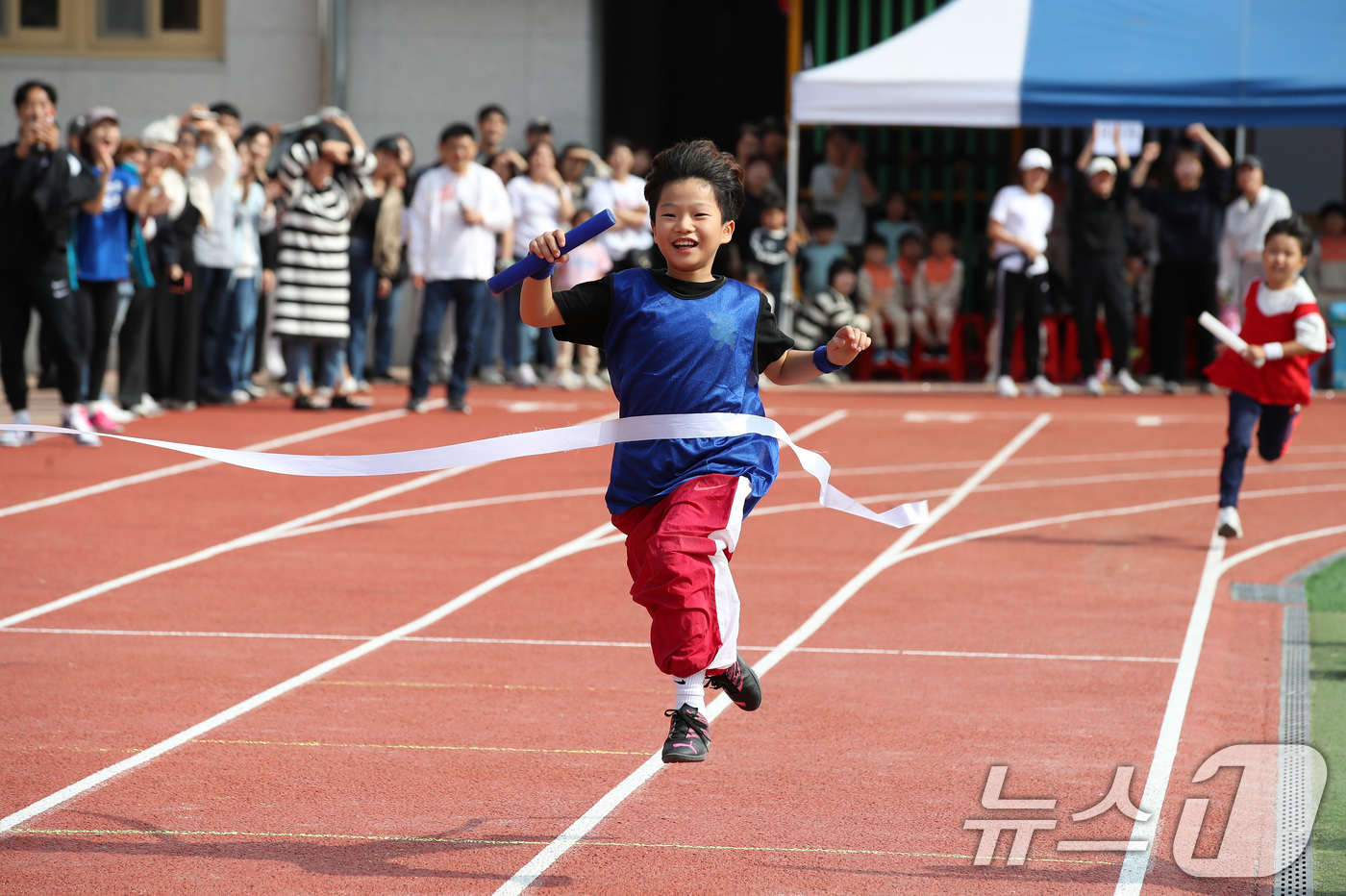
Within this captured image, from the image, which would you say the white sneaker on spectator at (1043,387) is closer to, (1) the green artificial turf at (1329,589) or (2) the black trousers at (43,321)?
(1) the green artificial turf at (1329,589)

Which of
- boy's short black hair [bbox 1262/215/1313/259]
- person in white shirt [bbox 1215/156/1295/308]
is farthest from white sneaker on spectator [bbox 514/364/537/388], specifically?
boy's short black hair [bbox 1262/215/1313/259]

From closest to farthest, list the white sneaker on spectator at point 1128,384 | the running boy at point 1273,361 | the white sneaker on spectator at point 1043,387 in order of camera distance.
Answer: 1. the running boy at point 1273,361
2. the white sneaker on spectator at point 1043,387
3. the white sneaker on spectator at point 1128,384

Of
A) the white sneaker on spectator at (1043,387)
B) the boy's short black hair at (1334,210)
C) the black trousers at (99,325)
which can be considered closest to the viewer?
the black trousers at (99,325)

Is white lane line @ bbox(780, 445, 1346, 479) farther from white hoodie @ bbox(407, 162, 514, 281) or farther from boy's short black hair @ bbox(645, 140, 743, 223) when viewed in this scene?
boy's short black hair @ bbox(645, 140, 743, 223)

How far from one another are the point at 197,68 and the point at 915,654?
48.1ft

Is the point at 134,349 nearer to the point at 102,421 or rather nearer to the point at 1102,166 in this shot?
the point at 102,421

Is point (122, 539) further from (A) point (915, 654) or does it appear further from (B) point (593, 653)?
(A) point (915, 654)

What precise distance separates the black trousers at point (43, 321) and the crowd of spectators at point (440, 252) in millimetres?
18

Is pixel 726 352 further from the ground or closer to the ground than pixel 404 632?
further from the ground

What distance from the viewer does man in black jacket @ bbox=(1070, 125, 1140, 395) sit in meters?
15.8

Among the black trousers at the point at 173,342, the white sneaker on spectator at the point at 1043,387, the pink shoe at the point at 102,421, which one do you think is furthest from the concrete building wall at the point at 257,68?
the white sneaker on spectator at the point at 1043,387

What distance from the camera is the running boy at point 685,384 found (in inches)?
172

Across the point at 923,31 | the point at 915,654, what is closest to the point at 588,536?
the point at 915,654

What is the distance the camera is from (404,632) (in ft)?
22.3
